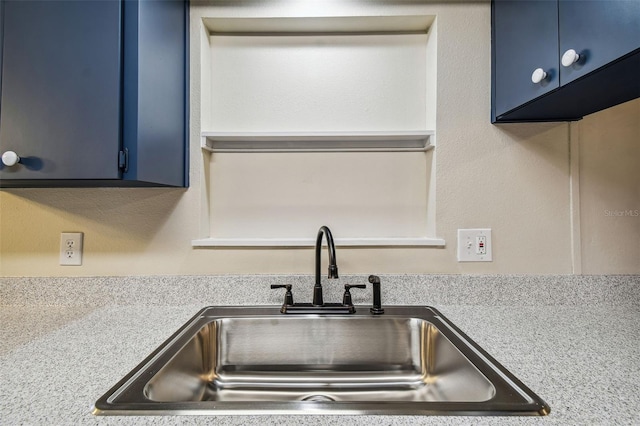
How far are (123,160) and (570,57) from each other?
114cm

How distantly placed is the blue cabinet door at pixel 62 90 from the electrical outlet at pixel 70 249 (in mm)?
387

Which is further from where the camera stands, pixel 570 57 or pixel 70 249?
pixel 70 249

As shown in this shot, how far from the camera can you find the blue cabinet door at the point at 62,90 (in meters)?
0.82

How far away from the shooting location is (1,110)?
0.82 meters

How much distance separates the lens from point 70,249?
1.14 m

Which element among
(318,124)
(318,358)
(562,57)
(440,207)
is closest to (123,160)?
(318,124)

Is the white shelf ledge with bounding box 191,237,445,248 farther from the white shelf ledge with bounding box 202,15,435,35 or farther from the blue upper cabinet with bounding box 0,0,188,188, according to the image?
the white shelf ledge with bounding box 202,15,435,35

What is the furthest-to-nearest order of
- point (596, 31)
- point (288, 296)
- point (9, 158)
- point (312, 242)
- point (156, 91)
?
point (312, 242) → point (288, 296) → point (156, 91) → point (9, 158) → point (596, 31)

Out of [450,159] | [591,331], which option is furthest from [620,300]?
[450,159]

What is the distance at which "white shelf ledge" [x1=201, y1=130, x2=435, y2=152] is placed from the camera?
1.14m

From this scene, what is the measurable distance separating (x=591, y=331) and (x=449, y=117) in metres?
0.81

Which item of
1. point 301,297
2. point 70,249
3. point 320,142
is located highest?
point 320,142

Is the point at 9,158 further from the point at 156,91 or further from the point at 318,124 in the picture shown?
the point at 318,124

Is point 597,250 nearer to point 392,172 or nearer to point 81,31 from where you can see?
point 392,172
